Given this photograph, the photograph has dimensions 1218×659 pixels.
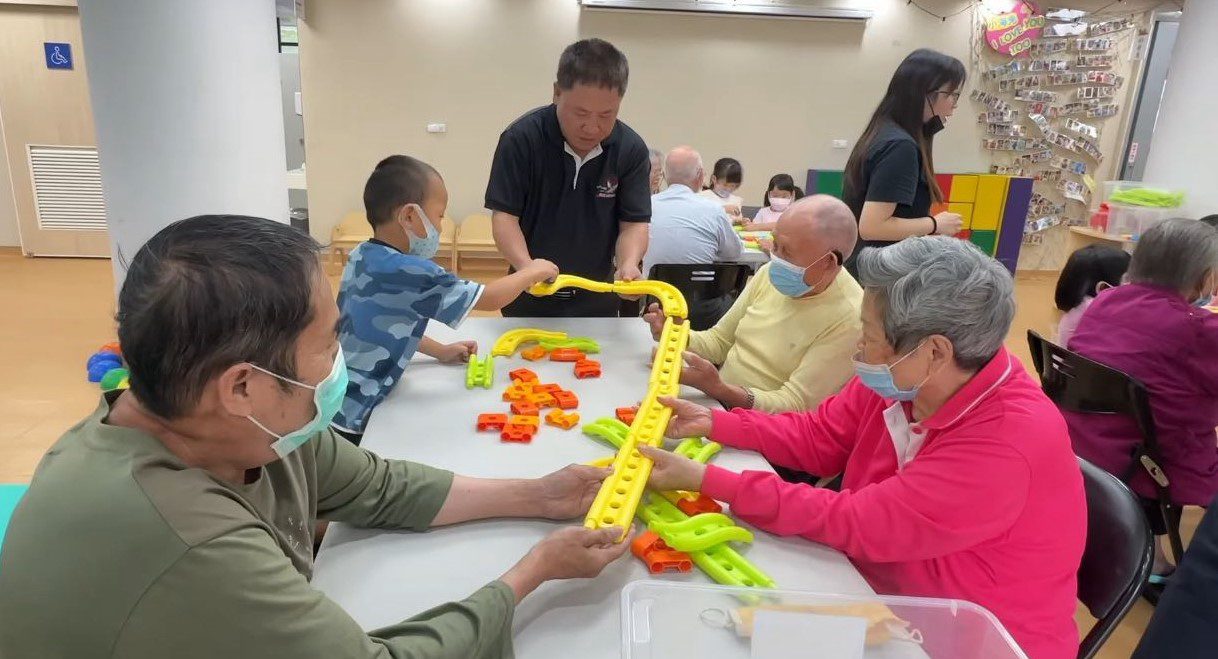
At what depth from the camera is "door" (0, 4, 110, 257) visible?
6.81 metres

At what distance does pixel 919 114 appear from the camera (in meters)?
2.93

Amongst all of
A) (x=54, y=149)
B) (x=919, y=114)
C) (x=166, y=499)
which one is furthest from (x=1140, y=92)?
(x=54, y=149)

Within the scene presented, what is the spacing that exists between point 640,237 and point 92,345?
4185 millimetres

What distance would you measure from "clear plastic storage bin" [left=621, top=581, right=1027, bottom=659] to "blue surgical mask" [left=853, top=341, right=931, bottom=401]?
1.57 feet

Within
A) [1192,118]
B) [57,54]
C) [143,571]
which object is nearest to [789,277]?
[143,571]

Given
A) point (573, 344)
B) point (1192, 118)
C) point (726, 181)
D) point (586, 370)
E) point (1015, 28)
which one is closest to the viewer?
point (586, 370)

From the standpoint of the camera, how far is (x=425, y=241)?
236 cm

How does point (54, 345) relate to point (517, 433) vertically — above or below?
below

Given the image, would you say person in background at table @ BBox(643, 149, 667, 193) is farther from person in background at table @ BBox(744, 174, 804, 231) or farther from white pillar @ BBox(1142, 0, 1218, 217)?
white pillar @ BBox(1142, 0, 1218, 217)

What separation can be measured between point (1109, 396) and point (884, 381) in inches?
61.8

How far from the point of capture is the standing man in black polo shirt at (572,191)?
278cm

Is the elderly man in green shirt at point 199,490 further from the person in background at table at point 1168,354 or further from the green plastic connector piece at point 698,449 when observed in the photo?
the person in background at table at point 1168,354

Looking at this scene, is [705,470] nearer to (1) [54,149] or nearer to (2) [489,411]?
(2) [489,411]

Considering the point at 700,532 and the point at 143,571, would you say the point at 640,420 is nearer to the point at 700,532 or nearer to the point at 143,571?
the point at 700,532
